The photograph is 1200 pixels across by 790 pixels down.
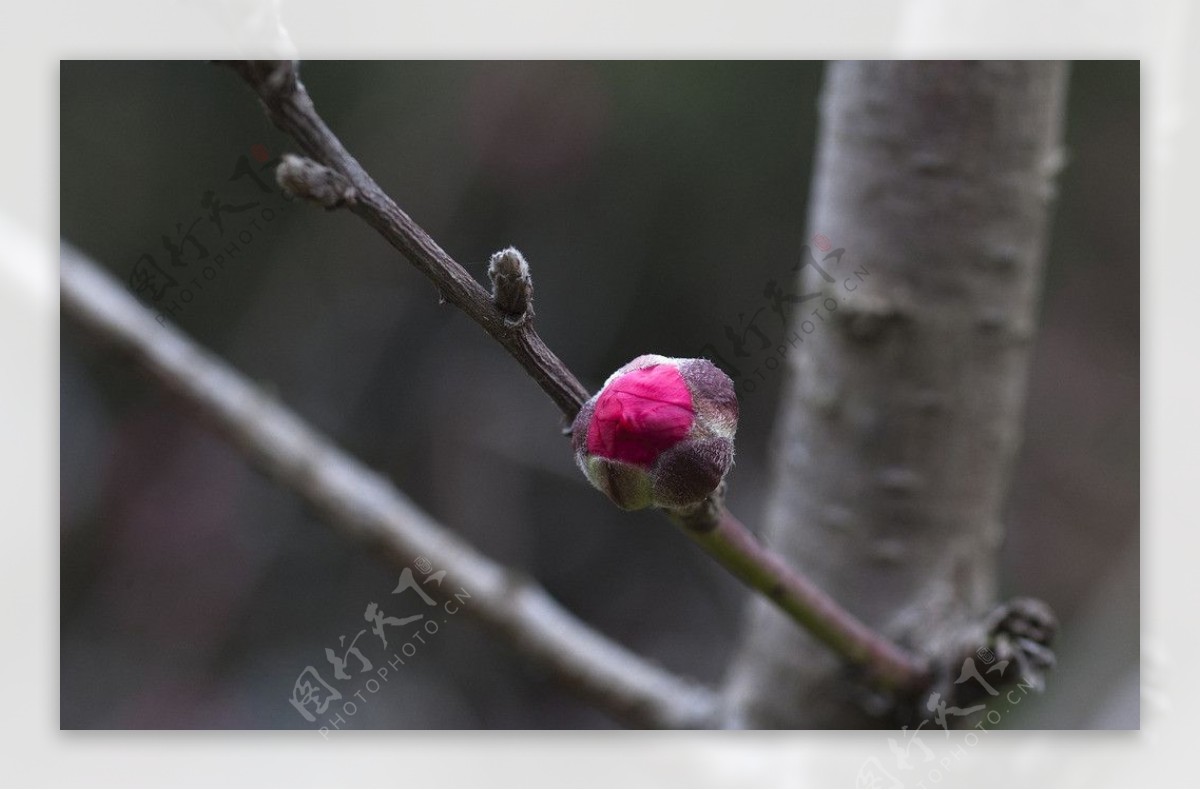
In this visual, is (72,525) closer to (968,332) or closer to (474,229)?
(474,229)

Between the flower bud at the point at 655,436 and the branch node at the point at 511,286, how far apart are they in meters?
0.04

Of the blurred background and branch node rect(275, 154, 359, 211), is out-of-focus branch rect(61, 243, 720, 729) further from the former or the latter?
branch node rect(275, 154, 359, 211)

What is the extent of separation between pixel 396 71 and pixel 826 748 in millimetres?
921

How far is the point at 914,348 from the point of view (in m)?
0.68

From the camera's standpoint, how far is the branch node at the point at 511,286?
34cm

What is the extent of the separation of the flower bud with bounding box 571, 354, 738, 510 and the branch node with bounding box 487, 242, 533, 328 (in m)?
0.04

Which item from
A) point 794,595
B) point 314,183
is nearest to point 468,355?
point 794,595

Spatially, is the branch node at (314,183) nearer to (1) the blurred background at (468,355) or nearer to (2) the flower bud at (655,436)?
(2) the flower bud at (655,436)

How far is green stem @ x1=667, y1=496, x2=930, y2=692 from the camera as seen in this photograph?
0.41 metres

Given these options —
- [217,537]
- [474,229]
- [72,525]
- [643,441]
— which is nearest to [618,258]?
[474,229]

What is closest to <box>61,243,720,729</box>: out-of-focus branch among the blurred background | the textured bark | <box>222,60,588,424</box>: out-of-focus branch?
the textured bark

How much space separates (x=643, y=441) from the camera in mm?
347

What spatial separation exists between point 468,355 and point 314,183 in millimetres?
1073

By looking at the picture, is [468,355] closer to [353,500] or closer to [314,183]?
[353,500]
